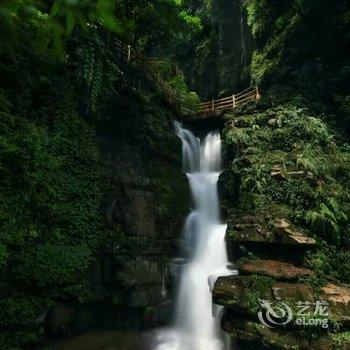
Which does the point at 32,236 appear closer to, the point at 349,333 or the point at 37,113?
the point at 37,113

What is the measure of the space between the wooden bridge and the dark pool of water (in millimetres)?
9763

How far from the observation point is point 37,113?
8.42 metres

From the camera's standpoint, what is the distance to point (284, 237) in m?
8.95

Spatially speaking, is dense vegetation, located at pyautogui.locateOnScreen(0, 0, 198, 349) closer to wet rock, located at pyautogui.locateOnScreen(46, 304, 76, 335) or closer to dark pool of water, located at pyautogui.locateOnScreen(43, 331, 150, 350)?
wet rock, located at pyautogui.locateOnScreen(46, 304, 76, 335)

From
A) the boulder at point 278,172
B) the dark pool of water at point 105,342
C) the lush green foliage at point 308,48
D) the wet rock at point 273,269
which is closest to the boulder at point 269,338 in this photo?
the wet rock at point 273,269

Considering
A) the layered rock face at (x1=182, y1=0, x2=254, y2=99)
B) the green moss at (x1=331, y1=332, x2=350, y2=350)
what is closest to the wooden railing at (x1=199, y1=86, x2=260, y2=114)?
the layered rock face at (x1=182, y1=0, x2=254, y2=99)

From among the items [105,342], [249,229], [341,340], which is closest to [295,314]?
→ [341,340]

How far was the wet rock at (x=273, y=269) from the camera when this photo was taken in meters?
8.10

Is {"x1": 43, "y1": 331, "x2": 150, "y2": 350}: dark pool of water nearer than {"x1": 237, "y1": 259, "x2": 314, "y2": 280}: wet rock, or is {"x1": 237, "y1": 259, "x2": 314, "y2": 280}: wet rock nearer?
{"x1": 43, "y1": 331, "x2": 150, "y2": 350}: dark pool of water

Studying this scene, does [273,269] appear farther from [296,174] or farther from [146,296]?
[296,174]

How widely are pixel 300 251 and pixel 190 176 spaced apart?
18.9ft

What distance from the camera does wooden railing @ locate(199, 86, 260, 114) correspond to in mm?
17431

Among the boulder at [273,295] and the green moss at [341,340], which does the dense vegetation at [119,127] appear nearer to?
the green moss at [341,340]

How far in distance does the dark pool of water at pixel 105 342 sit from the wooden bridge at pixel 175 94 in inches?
384
